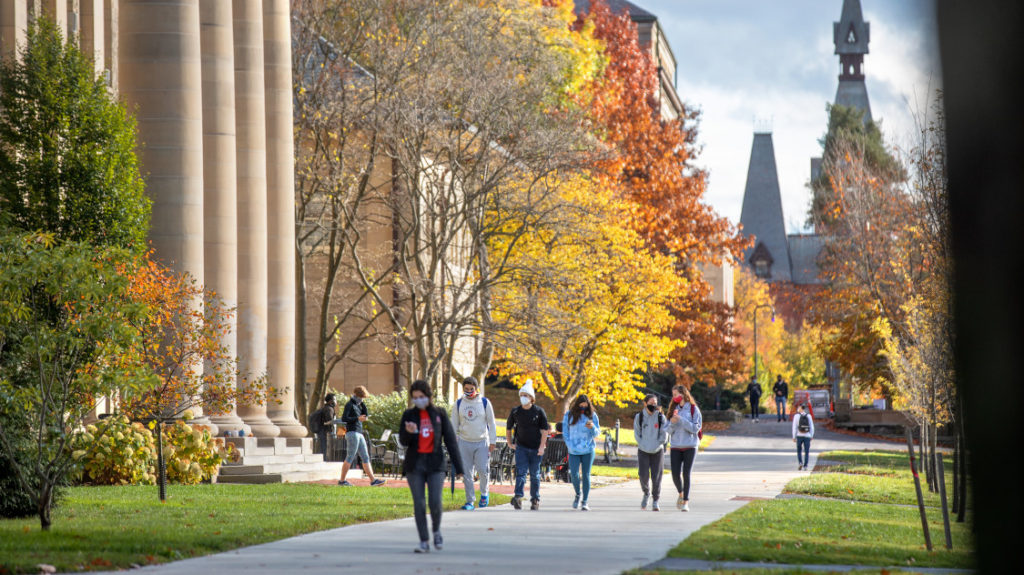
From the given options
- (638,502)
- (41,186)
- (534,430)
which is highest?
(41,186)

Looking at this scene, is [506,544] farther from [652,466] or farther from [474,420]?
[652,466]

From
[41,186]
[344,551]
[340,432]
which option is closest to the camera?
[344,551]

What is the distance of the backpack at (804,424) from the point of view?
3141 centimetres

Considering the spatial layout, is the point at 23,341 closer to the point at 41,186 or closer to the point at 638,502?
the point at 41,186

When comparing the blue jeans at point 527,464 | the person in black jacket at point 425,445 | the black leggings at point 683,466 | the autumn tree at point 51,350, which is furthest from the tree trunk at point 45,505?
the black leggings at point 683,466

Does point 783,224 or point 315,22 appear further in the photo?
point 783,224

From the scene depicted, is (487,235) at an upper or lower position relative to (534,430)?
upper

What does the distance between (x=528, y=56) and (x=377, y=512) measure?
20.2 meters

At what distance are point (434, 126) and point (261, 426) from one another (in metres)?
8.51

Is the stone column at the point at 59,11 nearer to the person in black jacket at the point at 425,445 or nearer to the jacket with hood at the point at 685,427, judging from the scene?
the jacket with hood at the point at 685,427

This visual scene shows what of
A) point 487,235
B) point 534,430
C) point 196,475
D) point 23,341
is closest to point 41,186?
point 196,475

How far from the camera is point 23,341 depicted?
12953mm

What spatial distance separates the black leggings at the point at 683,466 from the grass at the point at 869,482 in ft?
18.1

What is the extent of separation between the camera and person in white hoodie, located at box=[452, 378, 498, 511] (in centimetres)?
1688
